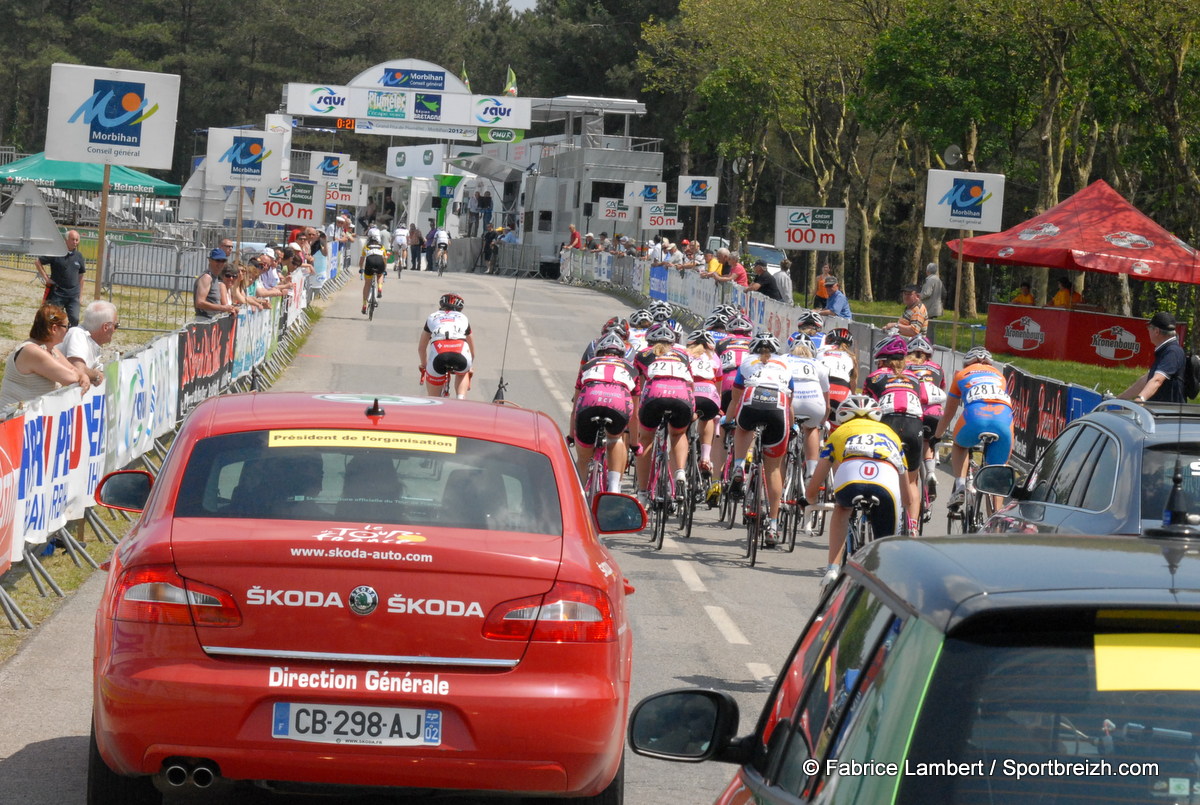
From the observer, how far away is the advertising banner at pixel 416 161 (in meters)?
81.7

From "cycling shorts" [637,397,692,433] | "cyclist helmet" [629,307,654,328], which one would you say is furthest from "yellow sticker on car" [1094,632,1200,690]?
"cyclist helmet" [629,307,654,328]

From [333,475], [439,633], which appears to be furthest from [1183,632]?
[333,475]

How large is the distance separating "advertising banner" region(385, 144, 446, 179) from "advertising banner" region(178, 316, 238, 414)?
2467 inches

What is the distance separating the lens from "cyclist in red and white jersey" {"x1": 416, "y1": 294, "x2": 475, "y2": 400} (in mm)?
16969

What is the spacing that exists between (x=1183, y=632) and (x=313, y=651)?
3.14m

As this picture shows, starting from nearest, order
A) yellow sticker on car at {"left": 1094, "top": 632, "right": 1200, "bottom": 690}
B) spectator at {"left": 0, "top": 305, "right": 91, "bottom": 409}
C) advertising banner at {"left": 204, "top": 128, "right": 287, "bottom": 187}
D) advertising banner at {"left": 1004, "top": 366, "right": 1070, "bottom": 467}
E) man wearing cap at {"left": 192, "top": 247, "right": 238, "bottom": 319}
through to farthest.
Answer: yellow sticker on car at {"left": 1094, "top": 632, "right": 1200, "bottom": 690} < spectator at {"left": 0, "top": 305, "right": 91, "bottom": 409} < advertising banner at {"left": 1004, "top": 366, "right": 1070, "bottom": 467} < man wearing cap at {"left": 192, "top": 247, "right": 238, "bottom": 319} < advertising banner at {"left": 204, "top": 128, "right": 287, "bottom": 187}

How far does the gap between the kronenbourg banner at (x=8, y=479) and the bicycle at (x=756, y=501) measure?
18.8 ft

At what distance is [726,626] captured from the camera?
10.5 m

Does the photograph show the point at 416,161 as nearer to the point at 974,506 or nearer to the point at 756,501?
the point at 974,506

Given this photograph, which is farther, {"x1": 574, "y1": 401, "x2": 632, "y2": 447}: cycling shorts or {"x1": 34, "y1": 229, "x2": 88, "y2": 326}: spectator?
{"x1": 34, "y1": 229, "x2": 88, "y2": 326}: spectator

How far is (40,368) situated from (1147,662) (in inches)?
396

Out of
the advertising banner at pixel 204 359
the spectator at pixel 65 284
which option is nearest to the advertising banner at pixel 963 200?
the advertising banner at pixel 204 359

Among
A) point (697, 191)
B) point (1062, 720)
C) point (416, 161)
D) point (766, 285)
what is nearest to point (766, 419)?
point (1062, 720)

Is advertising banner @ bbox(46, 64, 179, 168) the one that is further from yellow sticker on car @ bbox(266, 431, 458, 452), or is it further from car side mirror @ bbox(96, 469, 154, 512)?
yellow sticker on car @ bbox(266, 431, 458, 452)
